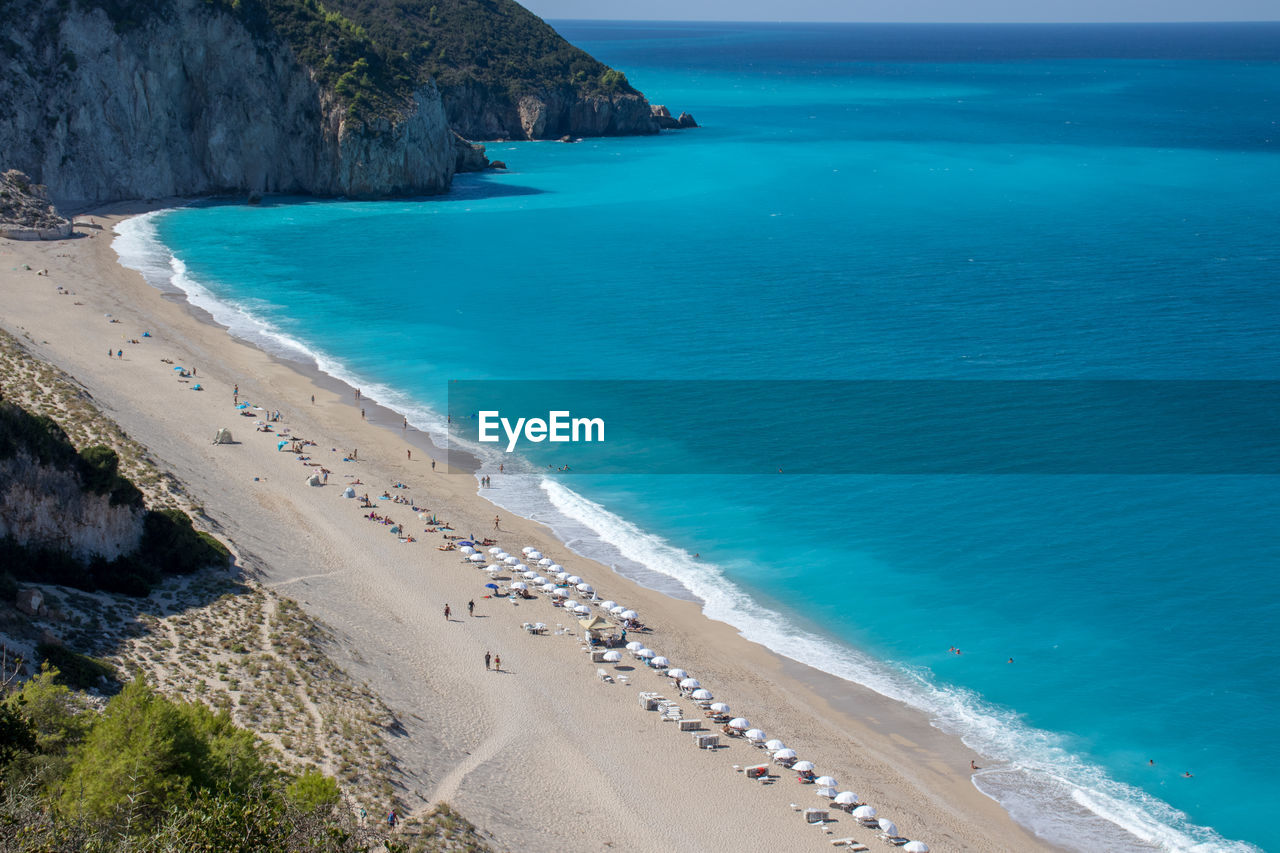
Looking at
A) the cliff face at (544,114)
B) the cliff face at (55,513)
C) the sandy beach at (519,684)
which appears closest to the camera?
the sandy beach at (519,684)

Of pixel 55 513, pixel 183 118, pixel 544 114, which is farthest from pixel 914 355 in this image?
pixel 544 114

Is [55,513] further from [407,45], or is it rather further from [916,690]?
[407,45]

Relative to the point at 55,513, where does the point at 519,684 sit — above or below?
below

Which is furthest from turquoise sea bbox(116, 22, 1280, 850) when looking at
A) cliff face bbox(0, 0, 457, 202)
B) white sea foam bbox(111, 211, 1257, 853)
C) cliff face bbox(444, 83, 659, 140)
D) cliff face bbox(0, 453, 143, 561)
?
cliff face bbox(444, 83, 659, 140)

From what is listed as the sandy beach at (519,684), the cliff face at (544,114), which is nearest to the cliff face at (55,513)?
the sandy beach at (519,684)

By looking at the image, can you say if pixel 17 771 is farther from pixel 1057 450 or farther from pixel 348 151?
pixel 348 151

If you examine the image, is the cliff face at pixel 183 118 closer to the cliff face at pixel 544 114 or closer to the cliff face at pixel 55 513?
the cliff face at pixel 544 114

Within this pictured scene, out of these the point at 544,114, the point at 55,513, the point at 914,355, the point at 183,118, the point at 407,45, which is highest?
the point at 407,45

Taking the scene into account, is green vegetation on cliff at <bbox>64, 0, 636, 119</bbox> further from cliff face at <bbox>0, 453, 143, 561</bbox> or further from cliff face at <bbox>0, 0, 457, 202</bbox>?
cliff face at <bbox>0, 453, 143, 561</bbox>
